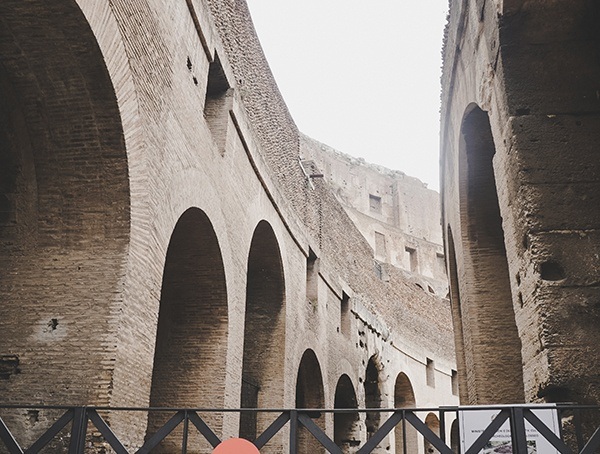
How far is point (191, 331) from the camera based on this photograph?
729cm

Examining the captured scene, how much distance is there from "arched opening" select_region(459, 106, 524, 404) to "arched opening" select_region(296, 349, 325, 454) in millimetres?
4358

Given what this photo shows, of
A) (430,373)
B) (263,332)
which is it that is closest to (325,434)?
(263,332)

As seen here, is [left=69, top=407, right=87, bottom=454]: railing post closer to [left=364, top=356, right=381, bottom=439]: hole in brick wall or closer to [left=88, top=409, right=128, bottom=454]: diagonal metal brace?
[left=88, top=409, right=128, bottom=454]: diagonal metal brace

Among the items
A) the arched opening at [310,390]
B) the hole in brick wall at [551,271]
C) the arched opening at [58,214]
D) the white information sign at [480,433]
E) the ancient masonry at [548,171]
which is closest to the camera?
the white information sign at [480,433]

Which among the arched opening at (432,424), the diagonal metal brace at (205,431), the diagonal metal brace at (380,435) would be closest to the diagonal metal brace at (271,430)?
the diagonal metal brace at (205,431)

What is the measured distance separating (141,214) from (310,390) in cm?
784

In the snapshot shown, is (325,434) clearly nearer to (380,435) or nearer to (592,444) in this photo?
(380,435)

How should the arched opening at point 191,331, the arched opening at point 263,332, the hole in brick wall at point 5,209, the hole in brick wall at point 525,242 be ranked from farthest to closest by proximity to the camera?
the arched opening at point 263,332, the arched opening at point 191,331, the hole in brick wall at point 5,209, the hole in brick wall at point 525,242

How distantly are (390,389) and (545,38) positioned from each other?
44.8ft

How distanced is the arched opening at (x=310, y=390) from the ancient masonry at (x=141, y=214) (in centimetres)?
150

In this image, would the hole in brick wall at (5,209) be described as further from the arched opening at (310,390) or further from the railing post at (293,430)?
the arched opening at (310,390)

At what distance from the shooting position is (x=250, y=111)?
874cm

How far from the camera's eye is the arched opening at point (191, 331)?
701 cm

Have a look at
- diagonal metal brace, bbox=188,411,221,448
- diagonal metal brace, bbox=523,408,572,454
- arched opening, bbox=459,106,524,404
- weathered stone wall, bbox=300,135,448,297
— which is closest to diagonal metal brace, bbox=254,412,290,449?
diagonal metal brace, bbox=188,411,221,448
